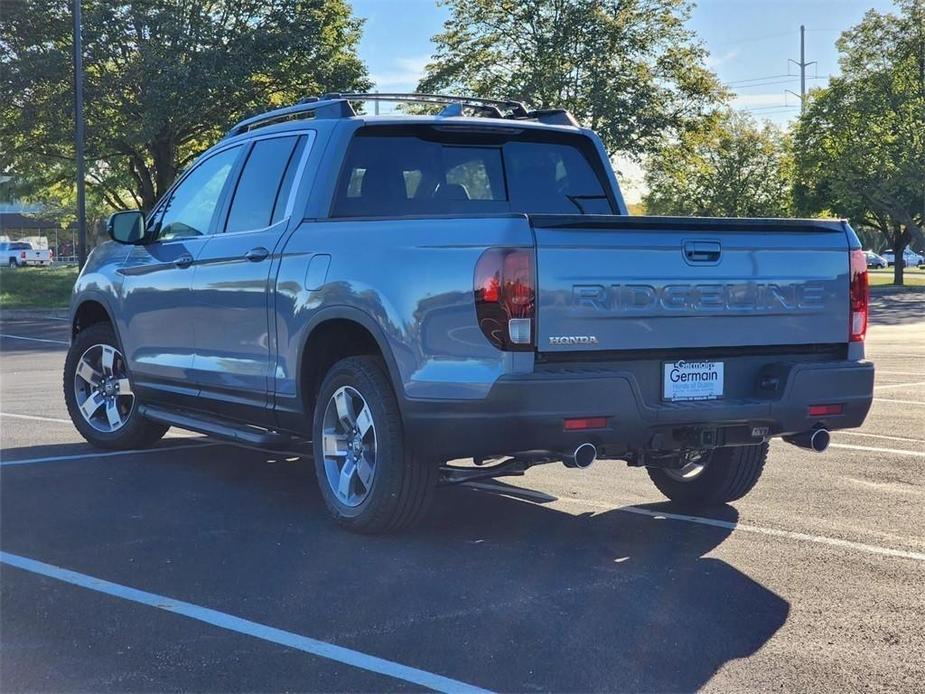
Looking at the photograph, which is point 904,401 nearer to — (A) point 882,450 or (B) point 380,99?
(A) point 882,450

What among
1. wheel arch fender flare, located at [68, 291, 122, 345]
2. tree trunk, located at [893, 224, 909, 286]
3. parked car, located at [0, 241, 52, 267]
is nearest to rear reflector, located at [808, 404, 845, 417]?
wheel arch fender flare, located at [68, 291, 122, 345]

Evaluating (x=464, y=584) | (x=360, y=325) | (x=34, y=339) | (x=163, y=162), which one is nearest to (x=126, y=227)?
(x=360, y=325)

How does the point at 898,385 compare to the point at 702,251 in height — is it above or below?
below

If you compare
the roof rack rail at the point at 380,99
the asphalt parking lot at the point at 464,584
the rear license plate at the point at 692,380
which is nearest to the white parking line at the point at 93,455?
the asphalt parking lot at the point at 464,584

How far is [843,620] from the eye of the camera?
4.33 m

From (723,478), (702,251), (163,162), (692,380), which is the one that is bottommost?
(723,478)

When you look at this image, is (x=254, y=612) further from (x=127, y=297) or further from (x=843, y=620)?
(x=127, y=297)

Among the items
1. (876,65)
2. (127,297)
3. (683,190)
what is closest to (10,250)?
(683,190)

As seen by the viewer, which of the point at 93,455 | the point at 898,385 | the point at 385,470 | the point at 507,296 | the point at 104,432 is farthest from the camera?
the point at 898,385

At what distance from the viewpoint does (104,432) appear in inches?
317

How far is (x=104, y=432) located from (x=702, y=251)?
4.72 meters

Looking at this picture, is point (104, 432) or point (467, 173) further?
point (104, 432)

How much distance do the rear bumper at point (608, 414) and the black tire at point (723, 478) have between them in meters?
0.81

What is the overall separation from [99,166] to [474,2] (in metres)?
14.7
